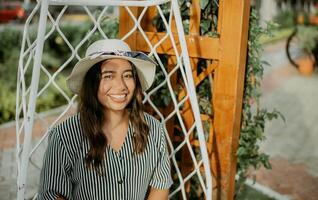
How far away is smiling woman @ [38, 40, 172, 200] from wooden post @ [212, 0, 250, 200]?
2.00 ft

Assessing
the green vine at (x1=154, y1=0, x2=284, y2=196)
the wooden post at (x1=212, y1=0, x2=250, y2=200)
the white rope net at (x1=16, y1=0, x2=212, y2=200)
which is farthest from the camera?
the green vine at (x1=154, y1=0, x2=284, y2=196)

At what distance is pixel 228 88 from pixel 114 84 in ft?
2.74

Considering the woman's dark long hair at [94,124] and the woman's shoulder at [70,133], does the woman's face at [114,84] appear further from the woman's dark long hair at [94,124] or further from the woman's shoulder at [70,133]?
the woman's shoulder at [70,133]

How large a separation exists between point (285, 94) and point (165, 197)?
6530 mm

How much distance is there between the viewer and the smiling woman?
181 cm

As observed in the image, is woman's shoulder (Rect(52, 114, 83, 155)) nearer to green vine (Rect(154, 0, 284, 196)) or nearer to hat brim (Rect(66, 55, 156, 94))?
hat brim (Rect(66, 55, 156, 94))

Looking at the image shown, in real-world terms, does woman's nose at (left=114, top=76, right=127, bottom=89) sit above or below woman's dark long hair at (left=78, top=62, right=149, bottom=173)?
above

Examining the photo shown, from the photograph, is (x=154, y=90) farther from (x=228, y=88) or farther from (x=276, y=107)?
(x=276, y=107)

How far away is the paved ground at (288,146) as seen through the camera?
13.6ft

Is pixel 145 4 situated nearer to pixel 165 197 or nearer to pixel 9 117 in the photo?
pixel 165 197

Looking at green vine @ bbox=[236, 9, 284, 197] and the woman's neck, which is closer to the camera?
the woman's neck

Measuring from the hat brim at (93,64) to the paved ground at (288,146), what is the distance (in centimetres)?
219

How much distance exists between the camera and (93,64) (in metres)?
1.84

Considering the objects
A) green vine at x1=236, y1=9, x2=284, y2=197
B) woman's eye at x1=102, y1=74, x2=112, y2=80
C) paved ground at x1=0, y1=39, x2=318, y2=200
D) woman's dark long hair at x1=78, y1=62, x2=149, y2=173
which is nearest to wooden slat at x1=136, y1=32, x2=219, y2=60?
green vine at x1=236, y1=9, x2=284, y2=197
